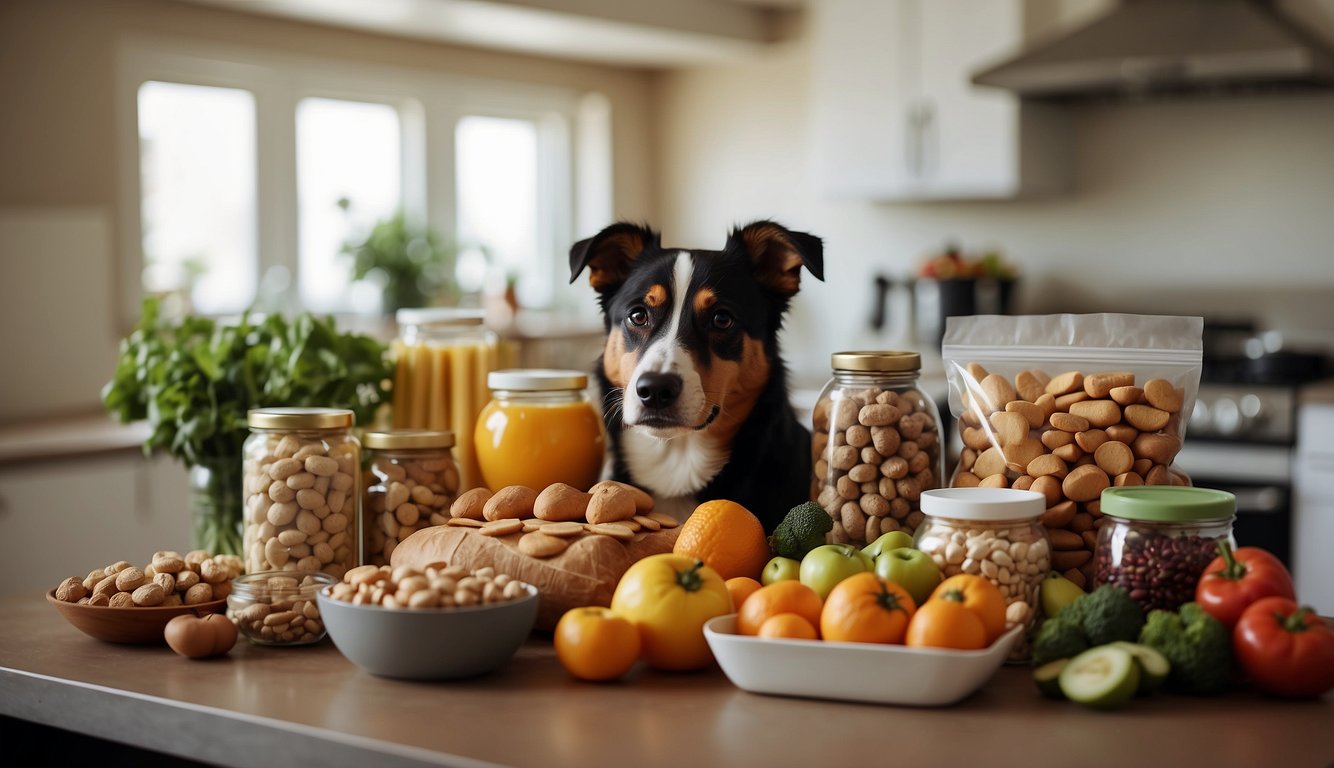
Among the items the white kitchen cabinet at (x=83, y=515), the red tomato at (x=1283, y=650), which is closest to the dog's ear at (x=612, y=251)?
the red tomato at (x=1283, y=650)

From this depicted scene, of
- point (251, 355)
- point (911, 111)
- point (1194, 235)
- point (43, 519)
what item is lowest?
point (43, 519)

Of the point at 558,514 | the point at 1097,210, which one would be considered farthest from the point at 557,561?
the point at 1097,210

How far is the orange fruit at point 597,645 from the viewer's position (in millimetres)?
1138

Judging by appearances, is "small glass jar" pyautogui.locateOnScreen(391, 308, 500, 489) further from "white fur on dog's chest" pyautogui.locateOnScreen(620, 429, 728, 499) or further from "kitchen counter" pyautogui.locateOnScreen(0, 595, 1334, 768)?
"kitchen counter" pyautogui.locateOnScreen(0, 595, 1334, 768)

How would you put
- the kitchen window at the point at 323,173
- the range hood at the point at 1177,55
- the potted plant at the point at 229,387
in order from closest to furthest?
1. the potted plant at the point at 229,387
2. the range hood at the point at 1177,55
3. the kitchen window at the point at 323,173

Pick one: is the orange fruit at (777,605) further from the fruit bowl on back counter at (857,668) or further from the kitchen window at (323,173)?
the kitchen window at (323,173)

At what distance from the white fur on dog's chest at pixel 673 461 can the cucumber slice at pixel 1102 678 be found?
1.78 ft

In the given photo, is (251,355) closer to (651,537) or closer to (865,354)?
(651,537)

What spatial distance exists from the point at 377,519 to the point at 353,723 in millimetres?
473

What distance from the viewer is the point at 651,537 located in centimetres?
135

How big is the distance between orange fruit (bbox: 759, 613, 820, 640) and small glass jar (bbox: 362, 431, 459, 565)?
19.7 inches

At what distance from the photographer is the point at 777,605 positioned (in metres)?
1.15

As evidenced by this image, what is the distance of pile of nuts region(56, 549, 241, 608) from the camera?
4.25 feet

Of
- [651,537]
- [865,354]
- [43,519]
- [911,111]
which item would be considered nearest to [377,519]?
[651,537]
